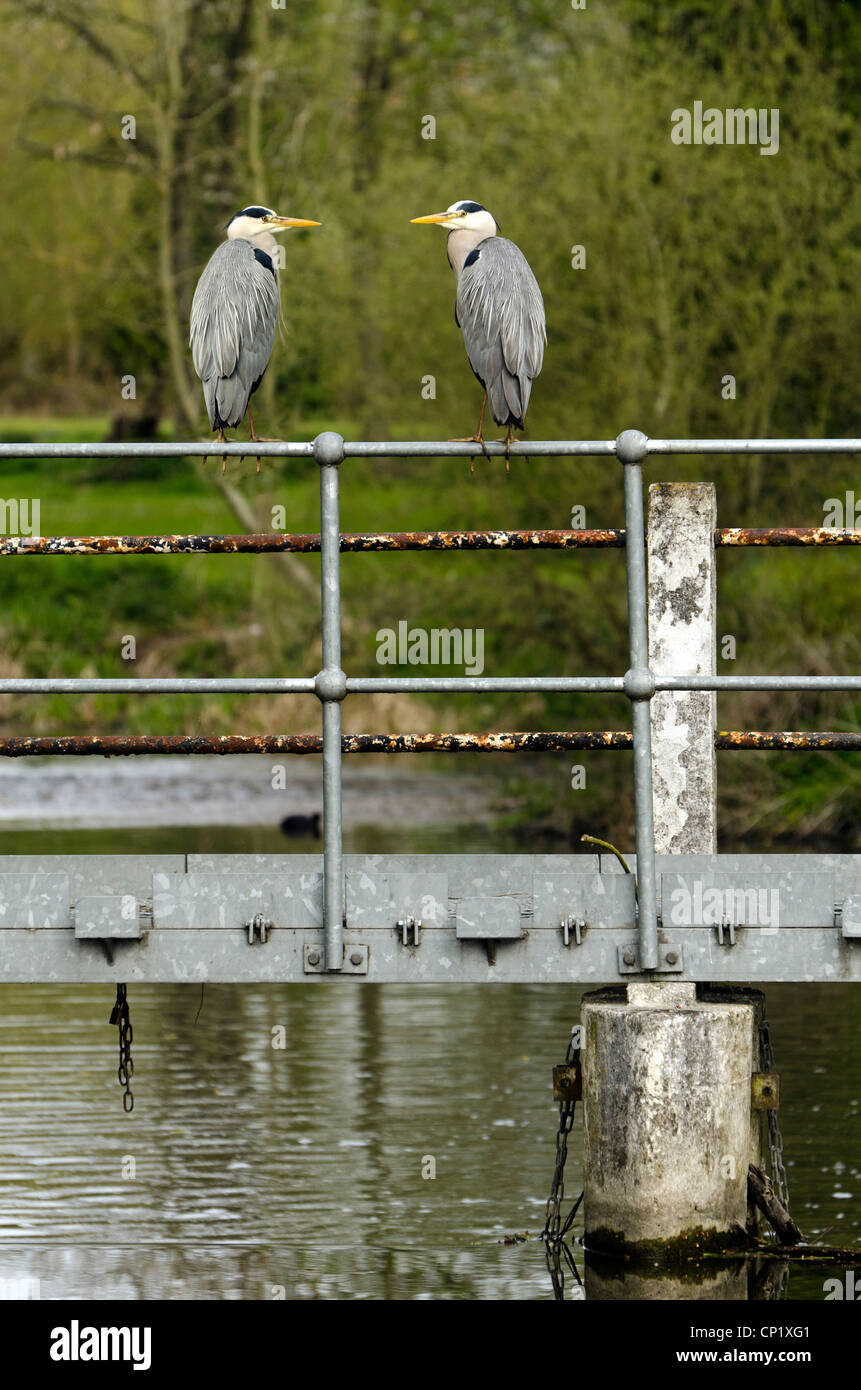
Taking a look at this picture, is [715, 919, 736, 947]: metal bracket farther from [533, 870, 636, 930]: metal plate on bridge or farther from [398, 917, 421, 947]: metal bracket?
[398, 917, 421, 947]: metal bracket

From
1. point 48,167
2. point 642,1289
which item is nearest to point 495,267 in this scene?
point 642,1289

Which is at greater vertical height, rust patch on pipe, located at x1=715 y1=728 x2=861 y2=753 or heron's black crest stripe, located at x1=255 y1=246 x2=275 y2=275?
heron's black crest stripe, located at x1=255 y1=246 x2=275 y2=275

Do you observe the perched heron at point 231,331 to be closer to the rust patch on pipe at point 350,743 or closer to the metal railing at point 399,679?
the metal railing at point 399,679

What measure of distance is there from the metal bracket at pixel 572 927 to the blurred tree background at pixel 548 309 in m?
13.1

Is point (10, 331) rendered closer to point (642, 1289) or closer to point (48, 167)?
point (48, 167)

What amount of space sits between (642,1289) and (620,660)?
1405 cm

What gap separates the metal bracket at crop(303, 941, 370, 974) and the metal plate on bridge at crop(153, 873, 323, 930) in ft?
0.25

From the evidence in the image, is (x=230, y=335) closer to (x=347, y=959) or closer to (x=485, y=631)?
(x=347, y=959)

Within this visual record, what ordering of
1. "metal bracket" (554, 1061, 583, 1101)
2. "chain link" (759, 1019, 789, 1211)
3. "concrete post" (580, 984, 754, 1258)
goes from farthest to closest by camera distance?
"metal bracket" (554, 1061, 583, 1101)
"chain link" (759, 1019, 789, 1211)
"concrete post" (580, 984, 754, 1258)

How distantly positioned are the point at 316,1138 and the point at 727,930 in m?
3.10

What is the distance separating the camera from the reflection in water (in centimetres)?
726

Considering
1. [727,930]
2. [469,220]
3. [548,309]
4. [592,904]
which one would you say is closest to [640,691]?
[592,904]

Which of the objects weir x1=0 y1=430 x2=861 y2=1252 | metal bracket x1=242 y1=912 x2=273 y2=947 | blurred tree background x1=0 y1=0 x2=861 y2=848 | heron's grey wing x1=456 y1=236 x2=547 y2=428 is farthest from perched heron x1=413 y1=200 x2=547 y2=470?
blurred tree background x1=0 y1=0 x2=861 y2=848

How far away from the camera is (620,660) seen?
20.8 meters
